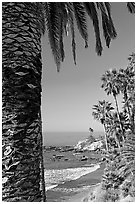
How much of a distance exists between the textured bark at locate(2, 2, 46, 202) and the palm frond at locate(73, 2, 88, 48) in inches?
86.0

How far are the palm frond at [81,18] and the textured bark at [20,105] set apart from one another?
2.19 m

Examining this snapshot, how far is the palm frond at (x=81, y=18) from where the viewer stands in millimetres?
4199

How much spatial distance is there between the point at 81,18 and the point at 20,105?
10.3 ft

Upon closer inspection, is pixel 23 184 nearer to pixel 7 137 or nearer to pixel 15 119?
pixel 7 137

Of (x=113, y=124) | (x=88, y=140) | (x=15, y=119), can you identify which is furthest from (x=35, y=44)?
(x=88, y=140)

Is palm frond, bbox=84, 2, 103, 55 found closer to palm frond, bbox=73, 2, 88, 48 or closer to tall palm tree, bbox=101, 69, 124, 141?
palm frond, bbox=73, 2, 88, 48

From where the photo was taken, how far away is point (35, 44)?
2229 millimetres

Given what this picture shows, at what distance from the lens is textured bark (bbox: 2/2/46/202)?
5.97ft

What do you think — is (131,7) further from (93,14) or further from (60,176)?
(60,176)

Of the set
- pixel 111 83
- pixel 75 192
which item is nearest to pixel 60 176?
pixel 75 192

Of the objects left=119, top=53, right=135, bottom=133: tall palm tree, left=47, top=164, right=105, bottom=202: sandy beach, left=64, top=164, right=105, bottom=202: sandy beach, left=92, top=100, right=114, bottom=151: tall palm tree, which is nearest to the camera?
left=64, top=164, right=105, bottom=202: sandy beach

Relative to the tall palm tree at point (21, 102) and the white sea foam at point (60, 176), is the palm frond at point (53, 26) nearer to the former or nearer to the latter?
the tall palm tree at point (21, 102)

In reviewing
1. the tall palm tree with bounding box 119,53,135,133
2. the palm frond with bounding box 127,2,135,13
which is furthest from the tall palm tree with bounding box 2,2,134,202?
the tall palm tree with bounding box 119,53,135,133

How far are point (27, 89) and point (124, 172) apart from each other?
540 inches
